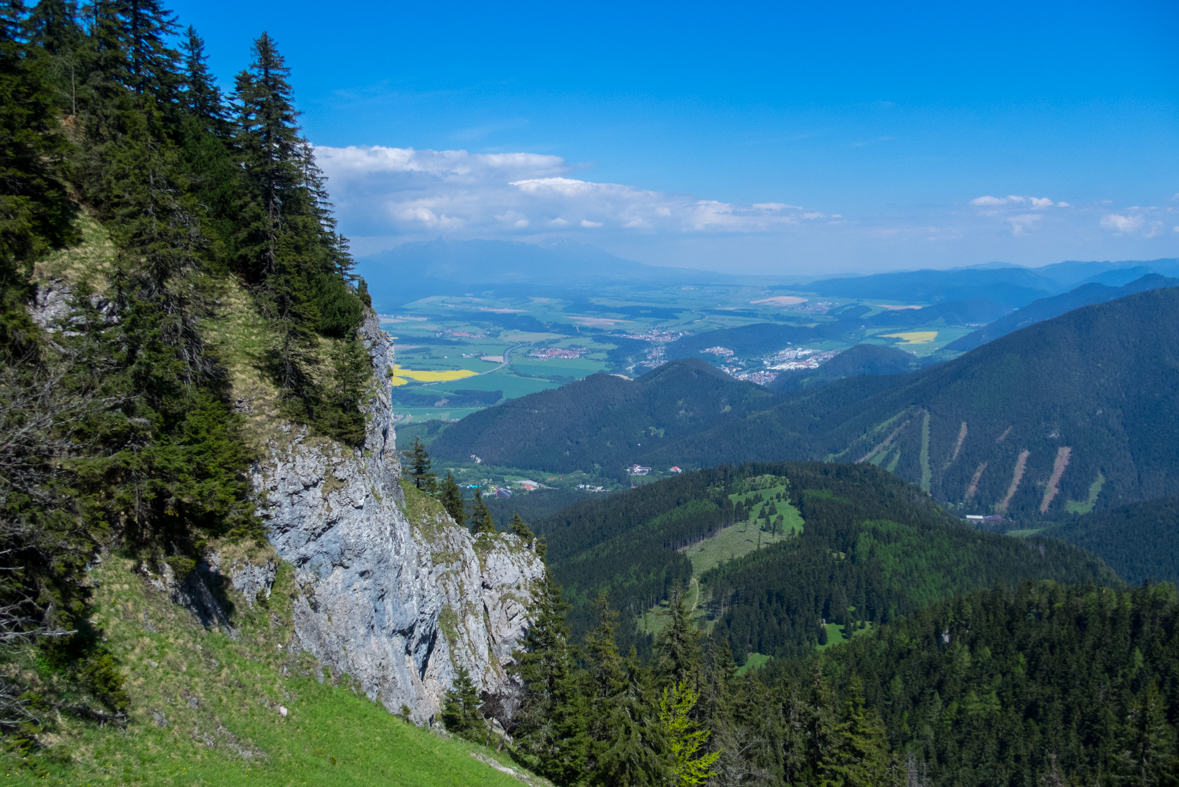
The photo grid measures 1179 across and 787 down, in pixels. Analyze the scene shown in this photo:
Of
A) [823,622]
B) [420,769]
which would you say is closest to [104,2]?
[420,769]

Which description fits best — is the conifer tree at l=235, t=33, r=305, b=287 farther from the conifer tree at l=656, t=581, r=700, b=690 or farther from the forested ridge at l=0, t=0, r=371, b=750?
the conifer tree at l=656, t=581, r=700, b=690

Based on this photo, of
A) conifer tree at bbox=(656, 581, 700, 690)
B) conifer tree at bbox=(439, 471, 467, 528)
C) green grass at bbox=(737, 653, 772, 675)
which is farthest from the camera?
green grass at bbox=(737, 653, 772, 675)

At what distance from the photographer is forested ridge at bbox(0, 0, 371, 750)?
54.0 ft

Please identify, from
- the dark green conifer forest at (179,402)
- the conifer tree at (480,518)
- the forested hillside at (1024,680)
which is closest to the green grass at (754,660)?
the forested hillside at (1024,680)

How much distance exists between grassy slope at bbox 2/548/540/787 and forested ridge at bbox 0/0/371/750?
107 cm

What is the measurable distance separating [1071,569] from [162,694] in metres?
257

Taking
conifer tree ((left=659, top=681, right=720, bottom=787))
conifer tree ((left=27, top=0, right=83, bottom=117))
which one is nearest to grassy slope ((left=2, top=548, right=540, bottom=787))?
conifer tree ((left=659, top=681, right=720, bottom=787))

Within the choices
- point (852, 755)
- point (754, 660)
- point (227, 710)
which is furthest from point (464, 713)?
point (754, 660)

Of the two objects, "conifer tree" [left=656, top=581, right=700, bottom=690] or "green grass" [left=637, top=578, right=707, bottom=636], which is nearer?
"conifer tree" [left=656, top=581, right=700, bottom=690]

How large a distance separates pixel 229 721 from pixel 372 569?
14003 millimetres

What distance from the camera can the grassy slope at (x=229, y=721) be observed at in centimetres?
1673

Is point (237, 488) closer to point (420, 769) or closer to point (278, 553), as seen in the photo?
point (278, 553)

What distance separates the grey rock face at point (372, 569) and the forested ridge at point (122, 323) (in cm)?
274

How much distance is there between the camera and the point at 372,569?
3575cm
